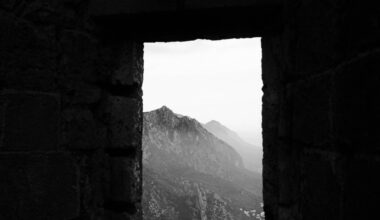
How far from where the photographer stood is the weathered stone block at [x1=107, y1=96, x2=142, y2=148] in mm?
2363

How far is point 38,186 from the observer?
1.99 m

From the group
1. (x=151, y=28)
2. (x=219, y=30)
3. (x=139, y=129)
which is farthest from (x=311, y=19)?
(x=139, y=129)

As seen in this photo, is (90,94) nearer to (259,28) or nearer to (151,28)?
(151,28)

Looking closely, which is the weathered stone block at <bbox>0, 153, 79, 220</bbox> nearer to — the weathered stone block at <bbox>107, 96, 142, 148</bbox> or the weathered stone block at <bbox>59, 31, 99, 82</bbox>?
the weathered stone block at <bbox>107, 96, 142, 148</bbox>

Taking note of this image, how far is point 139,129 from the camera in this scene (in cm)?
249

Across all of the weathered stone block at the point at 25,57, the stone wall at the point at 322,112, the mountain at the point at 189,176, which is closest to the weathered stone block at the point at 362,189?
the stone wall at the point at 322,112

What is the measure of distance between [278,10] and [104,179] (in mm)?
1567

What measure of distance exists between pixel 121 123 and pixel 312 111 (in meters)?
1.30

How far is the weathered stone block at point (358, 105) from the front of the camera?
1031 millimetres

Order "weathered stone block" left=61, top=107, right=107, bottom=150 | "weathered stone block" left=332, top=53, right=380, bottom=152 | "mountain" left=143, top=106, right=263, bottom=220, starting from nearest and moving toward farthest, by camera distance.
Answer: "weathered stone block" left=332, top=53, right=380, bottom=152, "weathered stone block" left=61, top=107, right=107, bottom=150, "mountain" left=143, top=106, right=263, bottom=220

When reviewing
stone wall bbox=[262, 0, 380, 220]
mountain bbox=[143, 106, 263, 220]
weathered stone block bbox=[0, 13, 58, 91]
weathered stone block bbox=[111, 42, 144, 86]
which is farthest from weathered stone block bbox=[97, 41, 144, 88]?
mountain bbox=[143, 106, 263, 220]

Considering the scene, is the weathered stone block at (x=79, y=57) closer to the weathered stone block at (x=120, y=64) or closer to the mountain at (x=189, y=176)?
the weathered stone block at (x=120, y=64)

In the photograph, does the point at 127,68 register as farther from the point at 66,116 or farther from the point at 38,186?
the point at 38,186

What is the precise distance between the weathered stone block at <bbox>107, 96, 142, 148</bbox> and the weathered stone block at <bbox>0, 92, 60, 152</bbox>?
0.38 m
